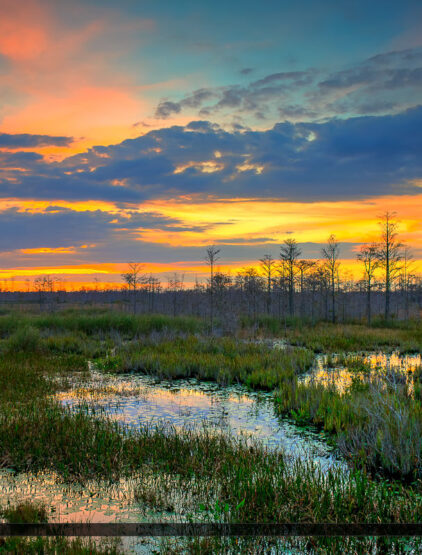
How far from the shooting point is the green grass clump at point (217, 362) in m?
12.0

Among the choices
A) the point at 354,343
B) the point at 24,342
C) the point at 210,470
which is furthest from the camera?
the point at 354,343

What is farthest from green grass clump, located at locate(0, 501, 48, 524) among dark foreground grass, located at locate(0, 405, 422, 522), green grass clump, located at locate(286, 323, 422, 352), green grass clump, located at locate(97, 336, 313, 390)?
green grass clump, located at locate(286, 323, 422, 352)

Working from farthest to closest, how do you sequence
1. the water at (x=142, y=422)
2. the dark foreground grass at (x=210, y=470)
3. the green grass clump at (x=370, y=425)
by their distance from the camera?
the green grass clump at (x=370, y=425), the water at (x=142, y=422), the dark foreground grass at (x=210, y=470)

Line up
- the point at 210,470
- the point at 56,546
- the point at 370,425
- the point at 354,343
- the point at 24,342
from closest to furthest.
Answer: the point at 56,546 → the point at 210,470 → the point at 370,425 → the point at 24,342 → the point at 354,343

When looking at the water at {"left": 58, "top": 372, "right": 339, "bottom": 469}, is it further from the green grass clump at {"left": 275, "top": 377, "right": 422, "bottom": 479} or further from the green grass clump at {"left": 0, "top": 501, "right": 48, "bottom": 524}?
the green grass clump at {"left": 0, "top": 501, "right": 48, "bottom": 524}

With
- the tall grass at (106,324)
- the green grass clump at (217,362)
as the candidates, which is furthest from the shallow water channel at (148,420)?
the tall grass at (106,324)

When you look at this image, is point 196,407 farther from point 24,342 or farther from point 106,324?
point 106,324

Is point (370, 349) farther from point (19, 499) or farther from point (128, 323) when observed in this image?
point (19, 499)

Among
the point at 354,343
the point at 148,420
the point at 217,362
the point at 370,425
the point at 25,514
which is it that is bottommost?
the point at 354,343

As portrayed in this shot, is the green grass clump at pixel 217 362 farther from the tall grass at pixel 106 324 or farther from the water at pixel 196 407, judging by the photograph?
the tall grass at pixel 106 324

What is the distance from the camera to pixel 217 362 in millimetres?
13477

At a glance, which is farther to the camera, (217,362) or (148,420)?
(217,362)

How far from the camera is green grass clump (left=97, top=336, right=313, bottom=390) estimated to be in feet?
39.3

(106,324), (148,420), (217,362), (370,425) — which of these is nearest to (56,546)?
(148,420)
